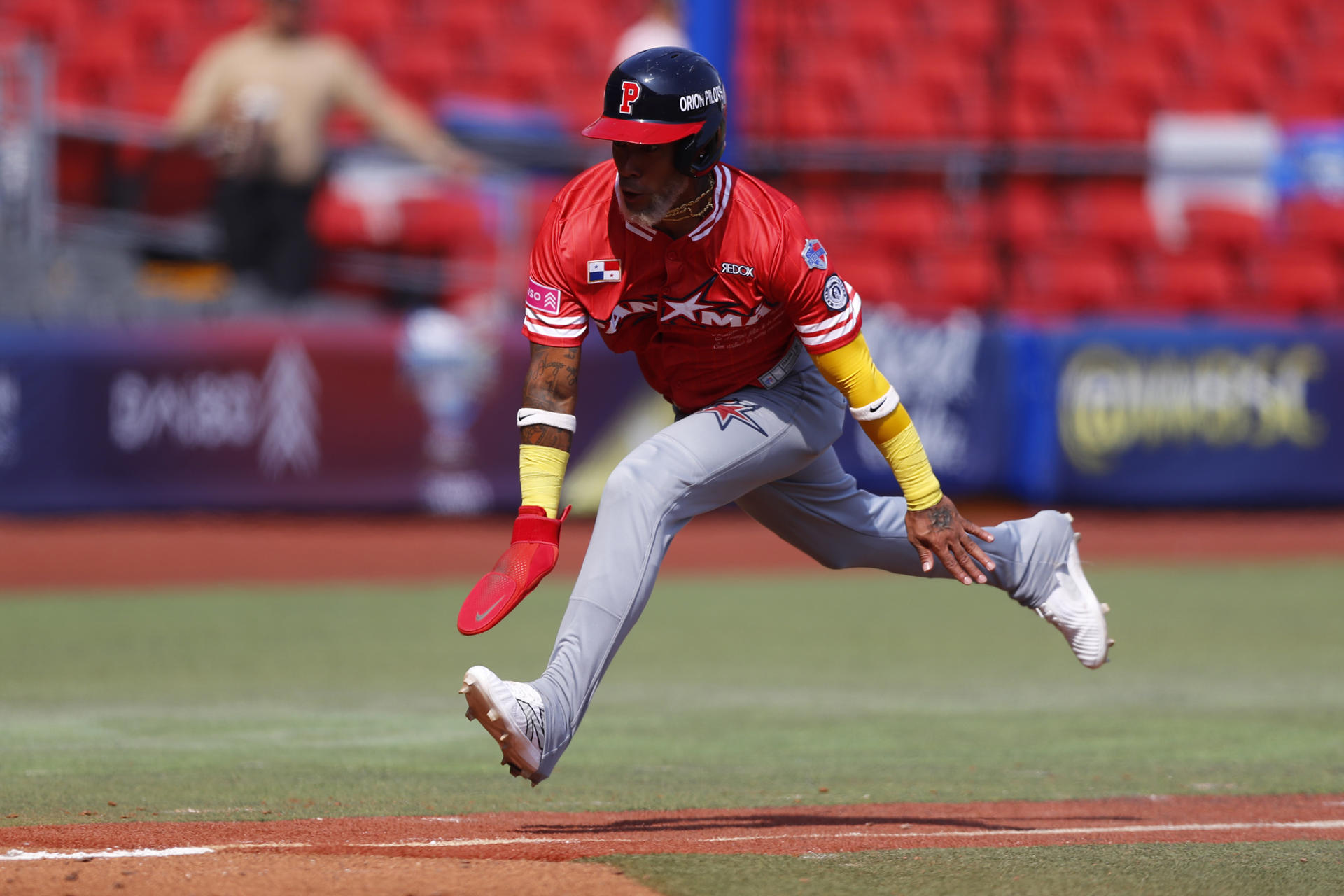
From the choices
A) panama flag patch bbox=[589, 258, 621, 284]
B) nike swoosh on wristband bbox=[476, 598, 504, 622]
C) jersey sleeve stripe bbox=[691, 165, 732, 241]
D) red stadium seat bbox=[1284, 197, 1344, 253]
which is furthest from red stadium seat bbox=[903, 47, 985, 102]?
nike swoosh on wristband bbox=[476, 598, 504, 622]

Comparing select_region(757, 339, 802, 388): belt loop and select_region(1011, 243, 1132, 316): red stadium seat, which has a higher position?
select_region(757, 339, 802, 388): belt loop

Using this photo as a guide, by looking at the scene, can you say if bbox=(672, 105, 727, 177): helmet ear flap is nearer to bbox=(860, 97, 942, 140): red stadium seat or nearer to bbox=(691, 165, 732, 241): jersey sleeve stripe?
bbox=(691, 165, 732, 241): jersey sleeve stripe

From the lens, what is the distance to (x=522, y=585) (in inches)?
167

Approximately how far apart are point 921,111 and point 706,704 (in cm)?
1045

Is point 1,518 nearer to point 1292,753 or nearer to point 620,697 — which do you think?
point 620,697

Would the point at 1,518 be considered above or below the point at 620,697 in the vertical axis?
below

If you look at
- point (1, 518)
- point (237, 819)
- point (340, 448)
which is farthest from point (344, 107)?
point (237, 819)

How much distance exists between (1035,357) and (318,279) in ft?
17.7

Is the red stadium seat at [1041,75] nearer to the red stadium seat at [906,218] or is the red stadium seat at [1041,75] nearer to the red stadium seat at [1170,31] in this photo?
the red stadium seat at [1170,31]

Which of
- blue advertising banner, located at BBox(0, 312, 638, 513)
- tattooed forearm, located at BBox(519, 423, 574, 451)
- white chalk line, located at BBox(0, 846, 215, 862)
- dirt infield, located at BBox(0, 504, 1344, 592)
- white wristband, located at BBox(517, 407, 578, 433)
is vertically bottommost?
dirt infield, located at BBox(0, 504, 1344, 592)

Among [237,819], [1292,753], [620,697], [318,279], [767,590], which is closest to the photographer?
[237,819]

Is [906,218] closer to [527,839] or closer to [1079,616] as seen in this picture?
[1079,616]

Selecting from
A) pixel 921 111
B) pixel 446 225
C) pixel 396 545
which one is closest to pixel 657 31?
pixel 446 225

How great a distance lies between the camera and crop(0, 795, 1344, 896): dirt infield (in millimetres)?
3770
